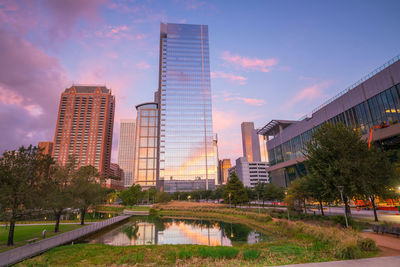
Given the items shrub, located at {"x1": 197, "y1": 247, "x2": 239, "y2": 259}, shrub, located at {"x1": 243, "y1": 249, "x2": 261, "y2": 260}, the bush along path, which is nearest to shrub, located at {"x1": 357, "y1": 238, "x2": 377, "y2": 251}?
the bush along path

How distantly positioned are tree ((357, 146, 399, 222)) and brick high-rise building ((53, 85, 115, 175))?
190211 millimetres

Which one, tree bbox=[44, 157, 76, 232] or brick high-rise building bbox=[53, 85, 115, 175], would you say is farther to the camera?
brick high-rise building bbox=[53, 85, 115, 175]

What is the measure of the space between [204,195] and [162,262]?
8762 cm

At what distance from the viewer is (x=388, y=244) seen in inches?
548

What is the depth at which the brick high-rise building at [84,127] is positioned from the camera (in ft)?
584

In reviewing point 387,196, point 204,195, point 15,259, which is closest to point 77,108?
point 204,195

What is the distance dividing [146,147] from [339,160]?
151023 millimetres

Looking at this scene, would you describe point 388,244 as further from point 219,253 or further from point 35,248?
point 35,248

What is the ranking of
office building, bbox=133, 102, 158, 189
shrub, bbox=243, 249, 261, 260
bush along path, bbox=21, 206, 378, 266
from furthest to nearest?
office building, bbox=133, 102, 158, 189 < shrub, bbox=243, 249, 261, 260 < bush along path, bbox=21, 206, 378, 266

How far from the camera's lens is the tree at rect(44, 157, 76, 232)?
22641mm

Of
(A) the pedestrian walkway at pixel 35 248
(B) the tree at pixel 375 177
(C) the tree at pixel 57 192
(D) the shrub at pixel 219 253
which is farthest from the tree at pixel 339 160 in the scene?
(C) the tree at pixel 57 192

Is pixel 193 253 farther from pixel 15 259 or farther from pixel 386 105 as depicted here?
pixel 386 105

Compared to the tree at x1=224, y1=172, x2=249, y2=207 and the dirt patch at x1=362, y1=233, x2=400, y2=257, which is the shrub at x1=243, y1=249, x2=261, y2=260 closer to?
the dirt patch at x1=362, y1=233, x2=400, y2=257

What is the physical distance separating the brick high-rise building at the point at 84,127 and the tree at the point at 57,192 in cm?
15843
